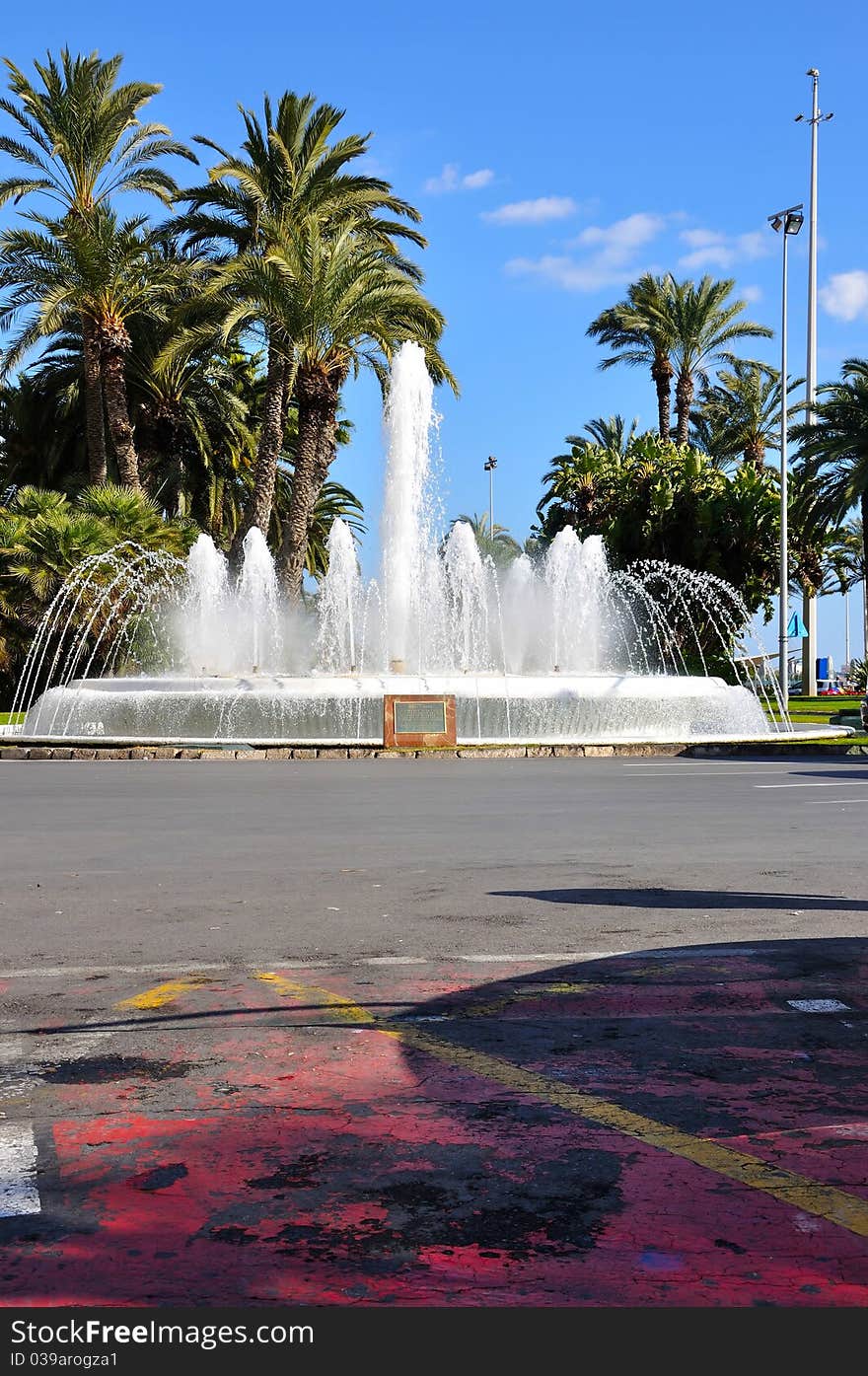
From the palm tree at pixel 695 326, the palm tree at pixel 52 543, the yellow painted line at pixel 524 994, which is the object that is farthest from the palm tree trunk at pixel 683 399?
the yellow painted line at pixel 524 994

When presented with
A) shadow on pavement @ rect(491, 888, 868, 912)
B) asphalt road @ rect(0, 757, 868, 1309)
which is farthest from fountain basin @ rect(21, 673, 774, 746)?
shadow on pavement @ rect(491, 888, 868, 912)

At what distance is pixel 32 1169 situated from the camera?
Answer: 12.1 ft

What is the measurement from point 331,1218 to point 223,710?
70.1 ft

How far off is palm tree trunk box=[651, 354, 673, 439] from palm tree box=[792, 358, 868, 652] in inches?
410

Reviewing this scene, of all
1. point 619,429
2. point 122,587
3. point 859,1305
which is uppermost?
point 619,429

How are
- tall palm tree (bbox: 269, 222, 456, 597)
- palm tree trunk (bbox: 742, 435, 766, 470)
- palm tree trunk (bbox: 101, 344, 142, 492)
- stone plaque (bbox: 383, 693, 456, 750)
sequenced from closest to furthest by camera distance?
stone plaque (bbox: 383, 693, 456, 750), tall palm tree (bbox: 269, 222, 456, 597), palm tree trunk (bbox: 101, 344, 142, 492), palm tree trunk (bbox: 742, 435, 766, 470)

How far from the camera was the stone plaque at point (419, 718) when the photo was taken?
23250 mm

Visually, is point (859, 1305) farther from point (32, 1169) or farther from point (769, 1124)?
point (32, 1169)

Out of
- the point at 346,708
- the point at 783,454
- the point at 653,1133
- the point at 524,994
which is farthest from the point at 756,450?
the point at 653,1133

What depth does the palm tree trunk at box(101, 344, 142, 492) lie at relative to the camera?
38.0m

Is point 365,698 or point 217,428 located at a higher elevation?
point 217,428

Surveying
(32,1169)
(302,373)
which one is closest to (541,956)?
(32,1169)

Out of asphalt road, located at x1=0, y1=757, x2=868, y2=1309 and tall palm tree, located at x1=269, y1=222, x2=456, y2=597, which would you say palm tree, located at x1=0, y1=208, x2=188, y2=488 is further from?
asphalt road, located at x1=0, y1=757, x2=868, y2=1309

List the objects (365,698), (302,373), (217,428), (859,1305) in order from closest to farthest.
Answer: (859,1305) < (365,698) < (302,373) < (217,428)
